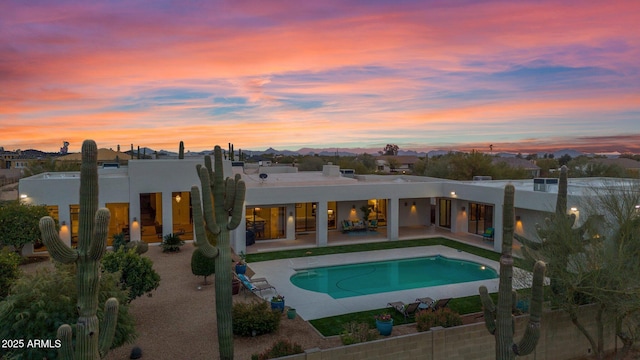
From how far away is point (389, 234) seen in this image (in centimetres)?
2411

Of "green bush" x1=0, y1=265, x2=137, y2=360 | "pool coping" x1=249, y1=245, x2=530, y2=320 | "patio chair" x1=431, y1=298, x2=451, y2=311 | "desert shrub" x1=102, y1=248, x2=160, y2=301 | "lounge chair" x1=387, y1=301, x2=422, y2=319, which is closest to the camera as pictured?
"green bush" x1=0, y1=265, x2=137, y2=360

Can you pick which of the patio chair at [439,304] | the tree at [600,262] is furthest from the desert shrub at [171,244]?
the tree at [600,262]

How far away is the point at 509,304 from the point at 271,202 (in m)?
15.3

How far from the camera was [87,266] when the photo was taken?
584 cm

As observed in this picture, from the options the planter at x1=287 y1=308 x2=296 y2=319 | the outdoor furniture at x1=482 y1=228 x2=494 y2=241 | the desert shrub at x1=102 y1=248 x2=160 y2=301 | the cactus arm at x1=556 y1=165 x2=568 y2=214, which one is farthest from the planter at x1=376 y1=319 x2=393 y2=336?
the outdoor furniture at x1=482 y1=228 x2=494 y2=241

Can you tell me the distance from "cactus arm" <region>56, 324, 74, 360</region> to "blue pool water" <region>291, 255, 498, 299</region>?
10274 mm

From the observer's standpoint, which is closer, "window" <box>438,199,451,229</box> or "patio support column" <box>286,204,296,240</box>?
"patio support column" <box>286,204,296,240</box>

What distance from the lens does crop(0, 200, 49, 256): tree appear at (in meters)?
17.5

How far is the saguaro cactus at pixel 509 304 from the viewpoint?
7.62 m

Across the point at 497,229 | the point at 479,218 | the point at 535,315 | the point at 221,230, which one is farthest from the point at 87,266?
the point at 479,218

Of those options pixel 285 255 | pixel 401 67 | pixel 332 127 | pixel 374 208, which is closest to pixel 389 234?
pixel 374 208

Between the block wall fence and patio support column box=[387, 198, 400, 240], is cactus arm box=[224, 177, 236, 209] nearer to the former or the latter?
the block wall fence

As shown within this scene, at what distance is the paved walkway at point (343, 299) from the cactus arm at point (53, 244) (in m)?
7.99

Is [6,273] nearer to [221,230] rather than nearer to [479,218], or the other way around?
[221,230]
